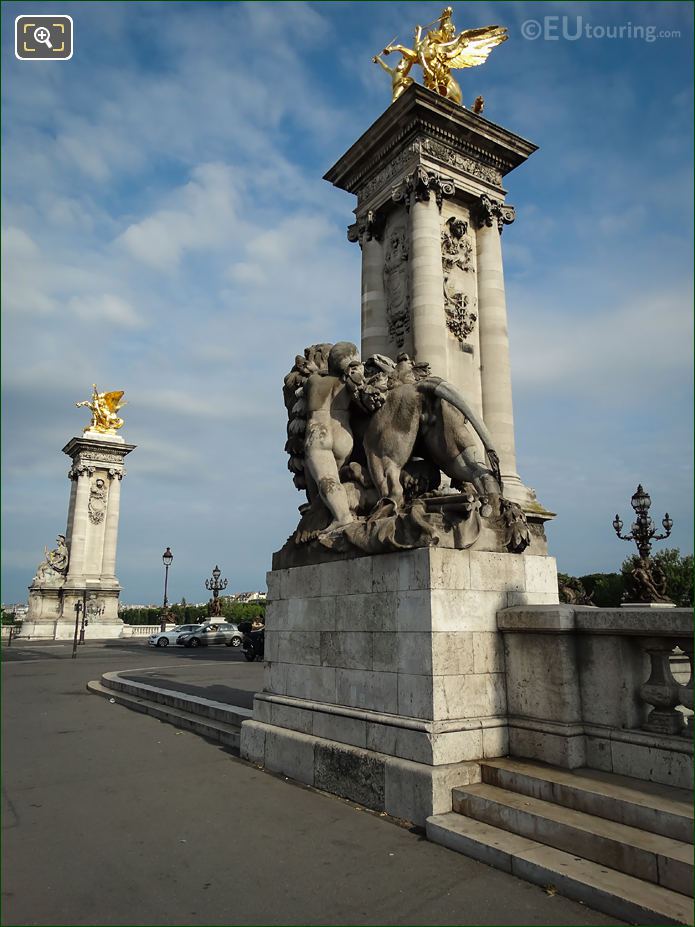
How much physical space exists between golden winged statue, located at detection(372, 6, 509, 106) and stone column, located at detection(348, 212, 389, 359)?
4237 millimetres

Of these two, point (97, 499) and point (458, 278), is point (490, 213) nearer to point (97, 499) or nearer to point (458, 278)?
point (458, 278)

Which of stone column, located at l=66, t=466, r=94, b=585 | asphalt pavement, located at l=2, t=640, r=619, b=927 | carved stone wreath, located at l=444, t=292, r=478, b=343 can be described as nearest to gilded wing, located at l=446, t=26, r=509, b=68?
carved stone wreath, located at l=444, t=292, r=478, b=343

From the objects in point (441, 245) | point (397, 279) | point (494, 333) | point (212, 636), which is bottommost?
point (212, 636)

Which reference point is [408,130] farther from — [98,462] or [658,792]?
[98,462]

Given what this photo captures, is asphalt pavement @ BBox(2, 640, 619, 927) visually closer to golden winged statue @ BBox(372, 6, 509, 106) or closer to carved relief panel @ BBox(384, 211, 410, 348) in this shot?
carved relief panel @ BBox(384, 211, 410, 348)

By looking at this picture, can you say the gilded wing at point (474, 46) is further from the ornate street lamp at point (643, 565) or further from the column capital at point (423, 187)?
the ornate street lamp at point (643, 565)

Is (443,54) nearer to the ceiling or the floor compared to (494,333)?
nearer to the ceiling

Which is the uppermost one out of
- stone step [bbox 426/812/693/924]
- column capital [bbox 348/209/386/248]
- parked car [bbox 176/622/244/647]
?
column capital [bbox 348/209/386/248]

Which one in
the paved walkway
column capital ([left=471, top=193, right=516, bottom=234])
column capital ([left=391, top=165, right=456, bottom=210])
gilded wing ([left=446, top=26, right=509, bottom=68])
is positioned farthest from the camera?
gilded wing ([left=446, top=26, right=509, bottom=68])

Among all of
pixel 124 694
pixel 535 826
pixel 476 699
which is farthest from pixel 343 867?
pixel 124 694

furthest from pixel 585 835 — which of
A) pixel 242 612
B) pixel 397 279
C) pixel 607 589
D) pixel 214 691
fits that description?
pixel 242 612

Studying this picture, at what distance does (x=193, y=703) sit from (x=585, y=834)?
6.86m

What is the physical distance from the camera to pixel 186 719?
8953 millimetres

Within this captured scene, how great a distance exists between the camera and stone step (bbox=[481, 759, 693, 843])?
3664 millimetres
